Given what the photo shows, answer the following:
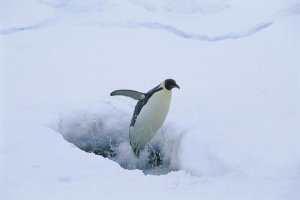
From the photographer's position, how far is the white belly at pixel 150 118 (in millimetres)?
3018

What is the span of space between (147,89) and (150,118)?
1.04 m

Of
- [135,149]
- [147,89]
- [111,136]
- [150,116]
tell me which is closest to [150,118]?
[150,116]

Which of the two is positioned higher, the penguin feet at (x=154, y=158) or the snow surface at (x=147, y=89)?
the snow surface at (x=147, y=89)

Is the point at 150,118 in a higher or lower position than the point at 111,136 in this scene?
higher

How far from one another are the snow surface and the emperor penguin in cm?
8

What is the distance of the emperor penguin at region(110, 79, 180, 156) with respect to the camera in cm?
302

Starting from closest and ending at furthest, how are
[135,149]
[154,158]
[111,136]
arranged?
1. [154,158]
2. [135,149]
3. [111,136]

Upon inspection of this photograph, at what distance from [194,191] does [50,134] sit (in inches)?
38.3

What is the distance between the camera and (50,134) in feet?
8.15

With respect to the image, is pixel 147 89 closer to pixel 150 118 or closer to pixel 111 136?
pixel 111 136

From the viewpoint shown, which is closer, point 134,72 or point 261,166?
point 261,166

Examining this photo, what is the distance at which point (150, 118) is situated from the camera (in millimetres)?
3025

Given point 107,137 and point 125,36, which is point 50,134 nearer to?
point 107,137

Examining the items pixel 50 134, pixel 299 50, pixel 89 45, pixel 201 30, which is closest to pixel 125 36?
pixel 89 45
